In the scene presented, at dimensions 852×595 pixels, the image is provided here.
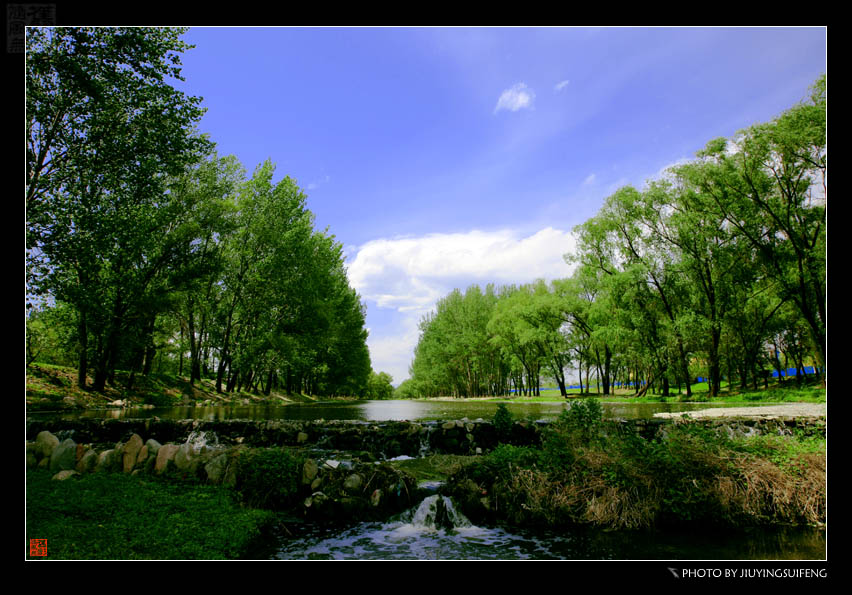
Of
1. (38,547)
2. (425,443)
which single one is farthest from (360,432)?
(38,547)

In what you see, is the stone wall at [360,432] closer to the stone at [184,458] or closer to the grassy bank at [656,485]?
the stone at [184,458]

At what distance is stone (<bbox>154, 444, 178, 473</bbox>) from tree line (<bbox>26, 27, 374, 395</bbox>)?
6559 millimetres

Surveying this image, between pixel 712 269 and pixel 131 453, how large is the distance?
37.3m

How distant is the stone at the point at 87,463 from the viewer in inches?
306

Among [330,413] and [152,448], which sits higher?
[152,448]

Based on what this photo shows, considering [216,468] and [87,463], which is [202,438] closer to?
[87,463]

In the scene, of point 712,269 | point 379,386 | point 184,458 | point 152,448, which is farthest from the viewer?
point 379,386

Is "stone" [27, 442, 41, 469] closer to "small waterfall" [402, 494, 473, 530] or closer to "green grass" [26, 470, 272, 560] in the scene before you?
"green grass" [26, 470, 272, 560]

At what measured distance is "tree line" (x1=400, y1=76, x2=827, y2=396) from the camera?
2609cm

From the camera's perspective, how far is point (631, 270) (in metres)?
34.2

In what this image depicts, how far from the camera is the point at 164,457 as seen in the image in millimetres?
7926
